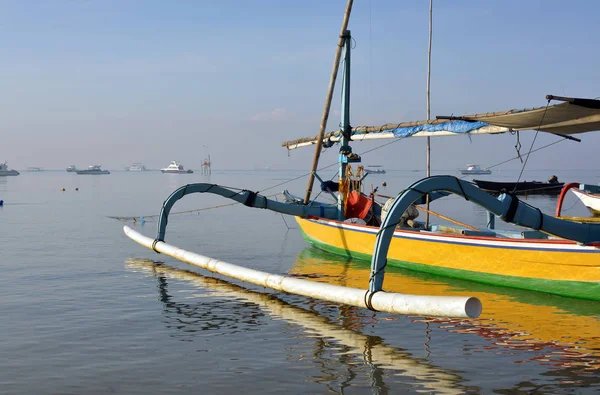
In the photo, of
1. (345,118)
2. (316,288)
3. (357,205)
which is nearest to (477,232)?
(357,205)

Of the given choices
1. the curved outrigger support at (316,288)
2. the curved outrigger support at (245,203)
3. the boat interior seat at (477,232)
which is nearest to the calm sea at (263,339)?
the curved outrigger support at (316,288)

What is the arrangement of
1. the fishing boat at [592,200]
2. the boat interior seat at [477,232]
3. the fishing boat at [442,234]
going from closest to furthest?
the fishing boat at [442,234] → the boat interior seat at [477,232] → the fishing boat at [592,200]

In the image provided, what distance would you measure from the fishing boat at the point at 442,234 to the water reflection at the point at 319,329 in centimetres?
56

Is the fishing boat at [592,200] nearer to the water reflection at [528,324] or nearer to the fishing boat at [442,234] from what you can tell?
the fishing boat at [442,234]

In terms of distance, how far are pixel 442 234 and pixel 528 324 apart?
5344 mm

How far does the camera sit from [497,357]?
1096cm

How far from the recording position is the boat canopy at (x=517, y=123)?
15.6m

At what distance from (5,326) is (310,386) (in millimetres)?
7294

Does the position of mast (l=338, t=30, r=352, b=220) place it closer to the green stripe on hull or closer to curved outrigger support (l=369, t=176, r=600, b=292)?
the green stripe on hull

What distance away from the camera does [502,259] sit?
55.0 ft

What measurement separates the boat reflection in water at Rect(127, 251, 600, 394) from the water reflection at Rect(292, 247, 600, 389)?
0.02 meters

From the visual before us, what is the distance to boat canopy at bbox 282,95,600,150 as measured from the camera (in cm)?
1559

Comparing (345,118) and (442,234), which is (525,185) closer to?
(345,118)

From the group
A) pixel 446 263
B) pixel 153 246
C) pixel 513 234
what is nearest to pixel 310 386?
pixel 446 263
